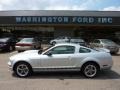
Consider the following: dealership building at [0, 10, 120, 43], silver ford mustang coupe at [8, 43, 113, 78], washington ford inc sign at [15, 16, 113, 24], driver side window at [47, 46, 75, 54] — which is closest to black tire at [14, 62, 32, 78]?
silver ford mustang coupe at [8, 43, 113, 78]

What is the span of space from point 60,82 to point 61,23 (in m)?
27.3

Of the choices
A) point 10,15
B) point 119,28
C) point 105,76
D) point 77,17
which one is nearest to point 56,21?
point 77,17

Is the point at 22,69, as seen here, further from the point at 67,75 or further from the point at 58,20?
the point at 58,20

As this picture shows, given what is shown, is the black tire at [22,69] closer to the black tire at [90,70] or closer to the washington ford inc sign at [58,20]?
the black tire at [90,70]

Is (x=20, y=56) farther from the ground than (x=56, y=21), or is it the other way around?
(x=56, y=21)

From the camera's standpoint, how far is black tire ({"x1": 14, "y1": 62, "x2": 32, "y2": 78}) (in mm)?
10242

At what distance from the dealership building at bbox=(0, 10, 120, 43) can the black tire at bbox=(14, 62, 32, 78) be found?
26252 mm

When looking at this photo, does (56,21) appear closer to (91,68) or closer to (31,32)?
(31,32)

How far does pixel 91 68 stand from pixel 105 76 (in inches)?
32.1

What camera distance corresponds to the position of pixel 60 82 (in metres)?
9.38

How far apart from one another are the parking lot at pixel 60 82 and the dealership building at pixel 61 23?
83.6 feet

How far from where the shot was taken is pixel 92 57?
10289 millimetres

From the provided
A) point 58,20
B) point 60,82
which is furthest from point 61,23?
point 60,82

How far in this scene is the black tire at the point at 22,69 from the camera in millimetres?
10242
